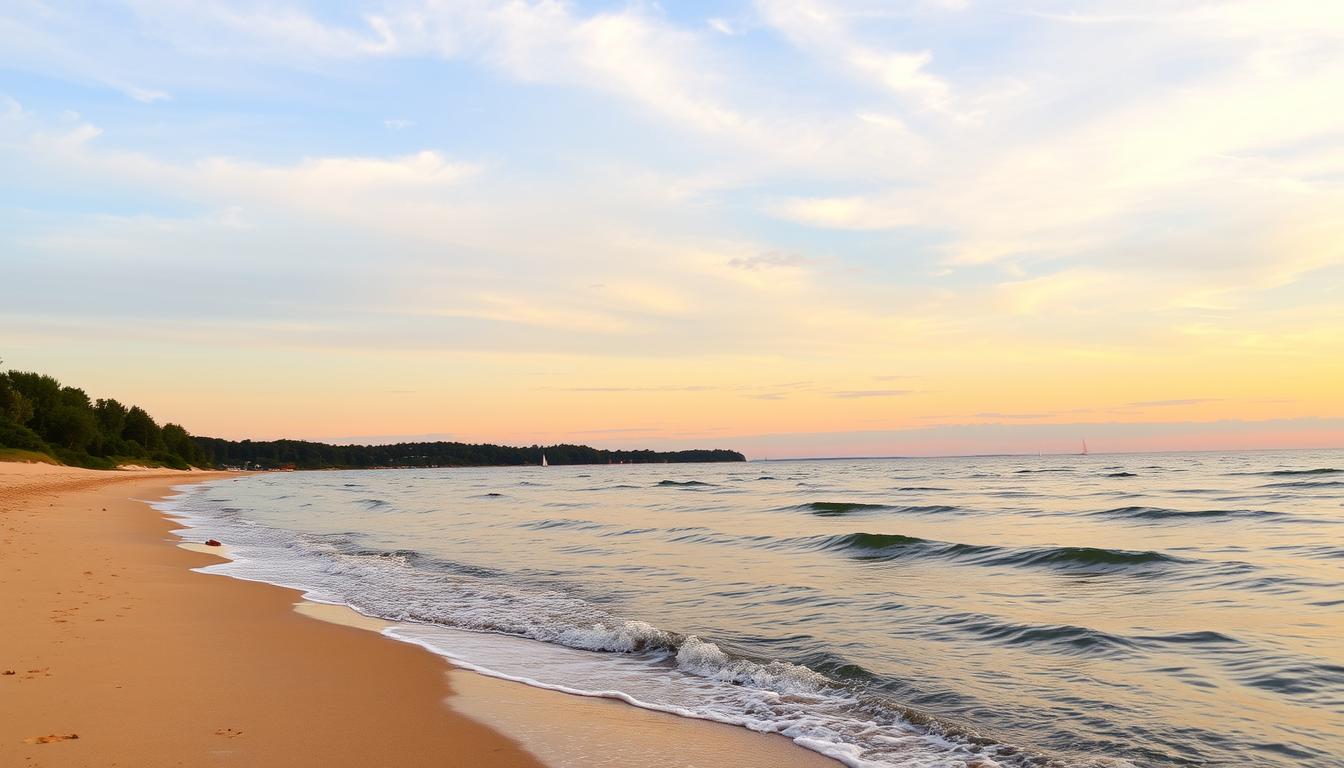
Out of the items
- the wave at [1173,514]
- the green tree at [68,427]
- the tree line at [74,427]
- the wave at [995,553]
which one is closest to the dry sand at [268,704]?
the wave at [995,553]

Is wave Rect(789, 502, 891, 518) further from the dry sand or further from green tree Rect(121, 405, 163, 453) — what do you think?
green tree Rect(121, 405, 163, 453)

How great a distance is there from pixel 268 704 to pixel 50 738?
143 cm

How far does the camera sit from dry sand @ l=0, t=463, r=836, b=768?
5.29 m

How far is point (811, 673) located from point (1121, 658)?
304 centimetres

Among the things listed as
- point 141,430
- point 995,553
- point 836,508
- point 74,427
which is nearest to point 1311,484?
point 836,508

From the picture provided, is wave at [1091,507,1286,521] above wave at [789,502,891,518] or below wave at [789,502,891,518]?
above

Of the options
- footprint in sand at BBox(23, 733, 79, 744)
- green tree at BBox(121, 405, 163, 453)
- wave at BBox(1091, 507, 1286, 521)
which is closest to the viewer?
footprint in sand at BBox(23, 733, 79, 744)

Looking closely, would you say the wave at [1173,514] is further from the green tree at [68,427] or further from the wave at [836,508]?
the green tree at [68,427]

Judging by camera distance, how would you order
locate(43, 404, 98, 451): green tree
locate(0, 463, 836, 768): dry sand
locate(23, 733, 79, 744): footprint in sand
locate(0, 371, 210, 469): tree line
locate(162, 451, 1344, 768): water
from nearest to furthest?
locate(23, 733, 79, 744): footprint in sand → locate(0, 463, 836, 768): dry sand → locate(162, 451, 1344, 768): water → locate(0, 371, 210, 469): tree line → locate(43, 404, 98, 451): green tree

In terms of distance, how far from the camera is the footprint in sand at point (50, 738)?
5066mm

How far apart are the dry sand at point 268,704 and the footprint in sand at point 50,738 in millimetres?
12

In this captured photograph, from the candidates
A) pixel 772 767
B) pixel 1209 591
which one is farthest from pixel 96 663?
pixel 1209 591

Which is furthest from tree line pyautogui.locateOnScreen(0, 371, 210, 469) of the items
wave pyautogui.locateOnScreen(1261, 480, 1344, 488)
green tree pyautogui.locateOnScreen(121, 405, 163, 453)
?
wave pyautogui.locateOnScreen(1261, 480, 1344, 488)

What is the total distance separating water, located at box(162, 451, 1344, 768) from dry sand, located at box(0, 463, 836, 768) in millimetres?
658
